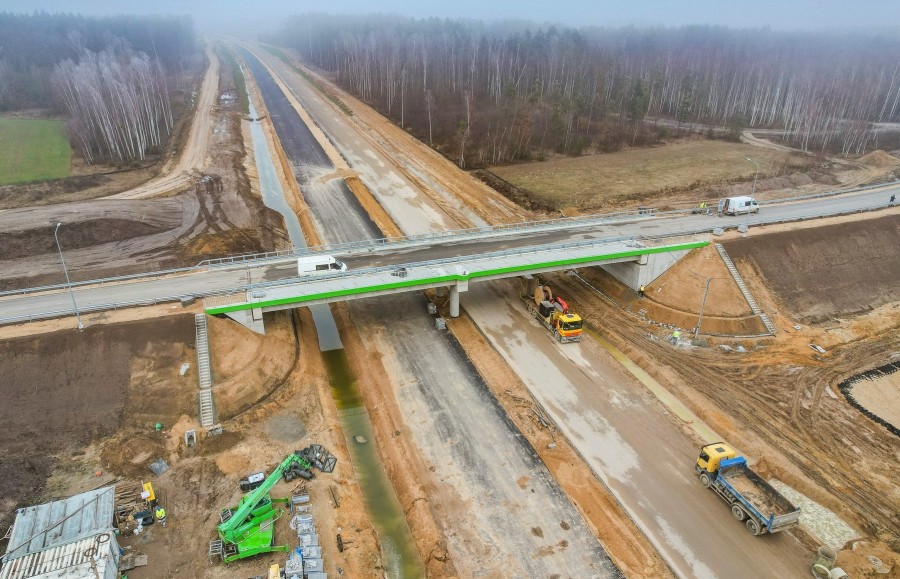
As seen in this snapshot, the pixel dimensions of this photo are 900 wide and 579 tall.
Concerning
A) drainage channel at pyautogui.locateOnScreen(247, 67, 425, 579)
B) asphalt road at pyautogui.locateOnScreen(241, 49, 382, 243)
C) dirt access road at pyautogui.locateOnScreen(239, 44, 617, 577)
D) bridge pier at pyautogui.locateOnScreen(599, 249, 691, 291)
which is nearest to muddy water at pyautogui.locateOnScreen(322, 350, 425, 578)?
drainage channel at pyautogui.locateOnScreen(247, 67, 425, 579)

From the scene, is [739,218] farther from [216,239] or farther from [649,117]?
[649,117]

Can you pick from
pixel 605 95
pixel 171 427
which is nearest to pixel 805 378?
pixel 171 427

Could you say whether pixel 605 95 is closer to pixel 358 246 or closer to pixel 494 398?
pixel 358 246

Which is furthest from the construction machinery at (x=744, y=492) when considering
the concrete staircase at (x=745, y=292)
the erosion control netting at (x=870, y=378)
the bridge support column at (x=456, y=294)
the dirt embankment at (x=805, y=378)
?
the bridge support column at (x=456, y=294)

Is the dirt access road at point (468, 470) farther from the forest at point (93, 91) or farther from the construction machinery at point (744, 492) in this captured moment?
the forest at point (93, 91)

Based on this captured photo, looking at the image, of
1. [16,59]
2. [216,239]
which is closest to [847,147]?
[216,239]

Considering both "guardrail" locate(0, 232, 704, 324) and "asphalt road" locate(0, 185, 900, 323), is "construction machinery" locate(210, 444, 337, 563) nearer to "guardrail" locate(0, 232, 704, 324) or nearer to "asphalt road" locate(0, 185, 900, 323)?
"guardrail" locate(0, 232, 704, 324)
